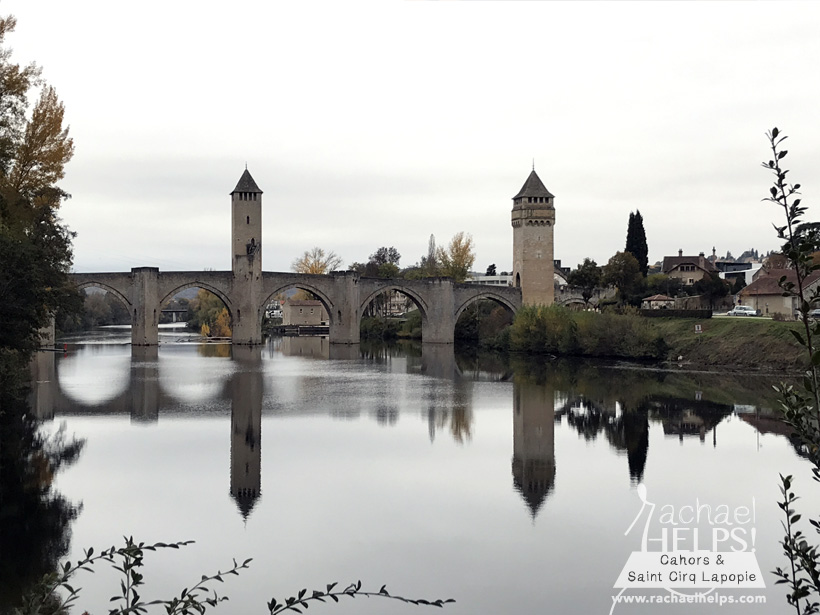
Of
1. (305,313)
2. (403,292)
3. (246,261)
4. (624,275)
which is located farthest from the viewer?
(305,313)

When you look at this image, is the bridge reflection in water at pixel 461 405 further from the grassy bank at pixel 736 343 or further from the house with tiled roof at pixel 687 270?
the house with tiled roof at pixel 687 270

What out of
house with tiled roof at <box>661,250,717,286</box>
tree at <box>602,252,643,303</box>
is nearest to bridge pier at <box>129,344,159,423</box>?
tree at <box>602,252,643,303</box>

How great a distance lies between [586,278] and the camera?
58.9 m

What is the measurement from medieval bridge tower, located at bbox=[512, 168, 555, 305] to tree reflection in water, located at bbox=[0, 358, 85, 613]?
135 feet

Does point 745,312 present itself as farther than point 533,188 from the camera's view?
No

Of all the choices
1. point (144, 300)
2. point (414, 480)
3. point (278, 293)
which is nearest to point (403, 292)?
point (278, 293)

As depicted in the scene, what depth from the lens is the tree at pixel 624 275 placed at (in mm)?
53531

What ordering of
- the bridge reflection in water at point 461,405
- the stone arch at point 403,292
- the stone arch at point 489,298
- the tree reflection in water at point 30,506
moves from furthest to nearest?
1. the stone arch at point 489,298
2. the stone arch at point 403,292
3. the bridge reflection in water at point 461,405
4. the tree reflection in water at point 30,506

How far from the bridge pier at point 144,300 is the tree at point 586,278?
28.1 metres

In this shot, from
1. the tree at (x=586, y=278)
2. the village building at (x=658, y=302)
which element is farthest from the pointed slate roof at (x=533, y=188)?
the village building at (x=658, y=302)

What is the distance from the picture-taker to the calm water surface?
978 cm

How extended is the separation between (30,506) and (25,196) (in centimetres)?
994

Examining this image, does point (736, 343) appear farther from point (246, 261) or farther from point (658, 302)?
point (246, 261)

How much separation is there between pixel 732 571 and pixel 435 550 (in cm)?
349
